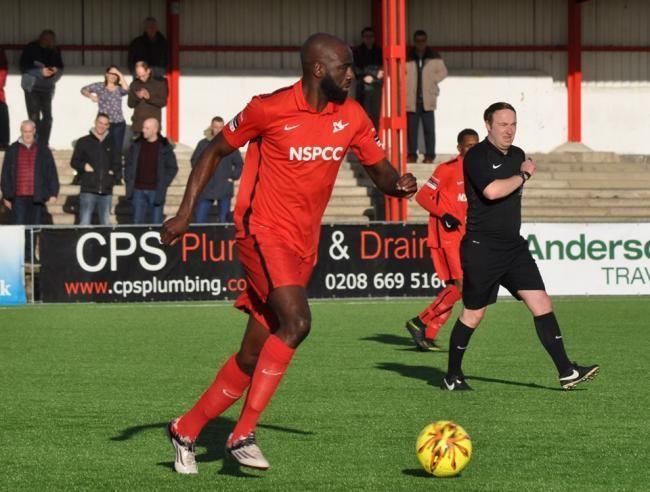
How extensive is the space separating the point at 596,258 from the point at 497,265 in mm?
10804

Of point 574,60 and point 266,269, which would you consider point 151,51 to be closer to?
point 574,60

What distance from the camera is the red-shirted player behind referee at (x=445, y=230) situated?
42.1 ft

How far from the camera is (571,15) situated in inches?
1243

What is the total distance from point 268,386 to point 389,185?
1255 mm

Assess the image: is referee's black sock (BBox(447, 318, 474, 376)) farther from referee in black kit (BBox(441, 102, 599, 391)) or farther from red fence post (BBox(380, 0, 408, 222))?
red fence post (BBox(380, 0, 408, 222))

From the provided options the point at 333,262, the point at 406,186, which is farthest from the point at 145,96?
the point at 406,186

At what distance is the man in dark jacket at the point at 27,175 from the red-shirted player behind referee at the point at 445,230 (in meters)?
9.49

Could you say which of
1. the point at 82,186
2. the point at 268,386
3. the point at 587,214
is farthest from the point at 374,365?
the point at 587,214

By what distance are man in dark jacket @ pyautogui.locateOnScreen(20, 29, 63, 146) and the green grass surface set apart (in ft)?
35.6

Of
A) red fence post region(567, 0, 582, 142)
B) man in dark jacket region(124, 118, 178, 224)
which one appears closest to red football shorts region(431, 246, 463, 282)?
man in dark jacket region(124, 118, 178, 224)

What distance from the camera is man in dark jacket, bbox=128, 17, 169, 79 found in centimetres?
2717

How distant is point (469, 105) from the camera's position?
31.0m

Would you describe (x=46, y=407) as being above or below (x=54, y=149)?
below

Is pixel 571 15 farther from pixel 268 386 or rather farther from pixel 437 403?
pixel 268 386
